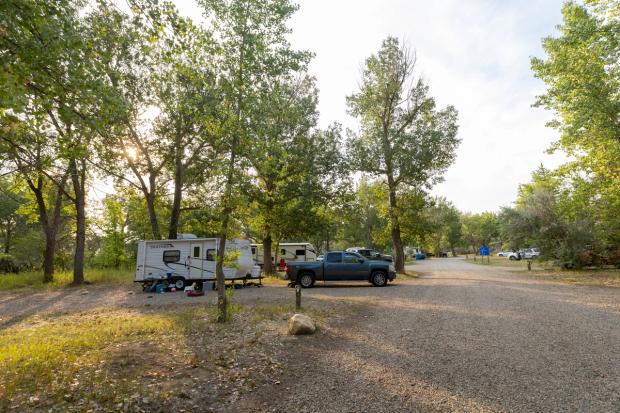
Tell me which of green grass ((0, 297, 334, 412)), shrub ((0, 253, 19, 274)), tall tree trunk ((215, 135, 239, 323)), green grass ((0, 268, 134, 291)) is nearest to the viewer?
green grass ((0, 297, 334, 412))

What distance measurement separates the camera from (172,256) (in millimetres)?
18891

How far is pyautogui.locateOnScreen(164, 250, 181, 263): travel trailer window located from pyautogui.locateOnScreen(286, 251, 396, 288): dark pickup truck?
18.8 ft

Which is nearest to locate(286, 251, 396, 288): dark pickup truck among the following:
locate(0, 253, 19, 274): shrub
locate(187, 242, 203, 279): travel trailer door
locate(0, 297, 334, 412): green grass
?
locate(187, 242, 203, 279): travel trailer door

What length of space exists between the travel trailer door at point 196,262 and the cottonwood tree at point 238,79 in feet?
30.6

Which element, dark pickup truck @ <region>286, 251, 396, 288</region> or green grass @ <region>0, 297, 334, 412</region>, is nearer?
green grass @ <region>0, 297, 334, 412</region>

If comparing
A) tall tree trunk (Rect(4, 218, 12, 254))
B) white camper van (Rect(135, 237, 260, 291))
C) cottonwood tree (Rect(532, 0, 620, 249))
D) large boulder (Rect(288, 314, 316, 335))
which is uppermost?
cottonwood tree (Rect(532, 0, 620, 249))

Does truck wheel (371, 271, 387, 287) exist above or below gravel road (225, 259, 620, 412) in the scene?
above

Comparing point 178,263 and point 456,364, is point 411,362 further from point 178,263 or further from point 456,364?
point 178,263

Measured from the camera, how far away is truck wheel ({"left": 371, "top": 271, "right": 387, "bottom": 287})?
18.8 meters

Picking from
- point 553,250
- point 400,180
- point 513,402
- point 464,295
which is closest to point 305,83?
point 400,180

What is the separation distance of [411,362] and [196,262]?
48.6 feet

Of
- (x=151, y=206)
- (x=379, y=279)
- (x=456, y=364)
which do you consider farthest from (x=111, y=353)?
(x=151, y=206)

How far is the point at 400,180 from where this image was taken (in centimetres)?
2709

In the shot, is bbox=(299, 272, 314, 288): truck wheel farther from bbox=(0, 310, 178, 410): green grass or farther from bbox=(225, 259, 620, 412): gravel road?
bbox=(0, 310, 178, 410): green grass
